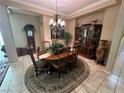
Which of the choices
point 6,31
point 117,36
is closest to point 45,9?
point 6,31

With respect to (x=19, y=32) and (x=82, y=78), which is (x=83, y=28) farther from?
(x=19, y=32)

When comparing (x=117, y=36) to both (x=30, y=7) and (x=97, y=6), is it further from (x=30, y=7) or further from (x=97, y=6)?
(x=30, y=7)

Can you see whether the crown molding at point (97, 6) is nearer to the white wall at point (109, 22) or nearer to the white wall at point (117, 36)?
the white wall at point (109, 22)

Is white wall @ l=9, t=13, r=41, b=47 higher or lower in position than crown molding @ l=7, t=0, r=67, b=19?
lower

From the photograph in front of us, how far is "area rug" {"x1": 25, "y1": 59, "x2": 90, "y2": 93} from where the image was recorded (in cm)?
178

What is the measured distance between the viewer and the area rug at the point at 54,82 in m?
1.78

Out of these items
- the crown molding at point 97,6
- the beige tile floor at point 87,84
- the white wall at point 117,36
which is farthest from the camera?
the crown molding at point 97,6

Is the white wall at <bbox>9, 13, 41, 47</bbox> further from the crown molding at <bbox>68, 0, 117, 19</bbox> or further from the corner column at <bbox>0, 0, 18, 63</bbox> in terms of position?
the crown molding at <bbox>68, 0, 117, 19</bbox>

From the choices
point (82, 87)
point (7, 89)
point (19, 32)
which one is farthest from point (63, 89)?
point (19, 32)

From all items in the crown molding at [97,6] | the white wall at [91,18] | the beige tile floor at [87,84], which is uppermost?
the crown molding at [97,6]

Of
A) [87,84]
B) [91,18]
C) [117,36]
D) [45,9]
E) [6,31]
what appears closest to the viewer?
[87,84]

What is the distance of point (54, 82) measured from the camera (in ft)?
6.65

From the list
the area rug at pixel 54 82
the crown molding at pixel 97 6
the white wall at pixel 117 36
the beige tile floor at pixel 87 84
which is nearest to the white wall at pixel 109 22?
the crown molding at pixel 97 6

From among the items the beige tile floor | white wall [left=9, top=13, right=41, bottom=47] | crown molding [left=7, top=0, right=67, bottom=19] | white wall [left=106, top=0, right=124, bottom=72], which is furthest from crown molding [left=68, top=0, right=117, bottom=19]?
white wall [left=9, top=13, right=41, bottom=47]
